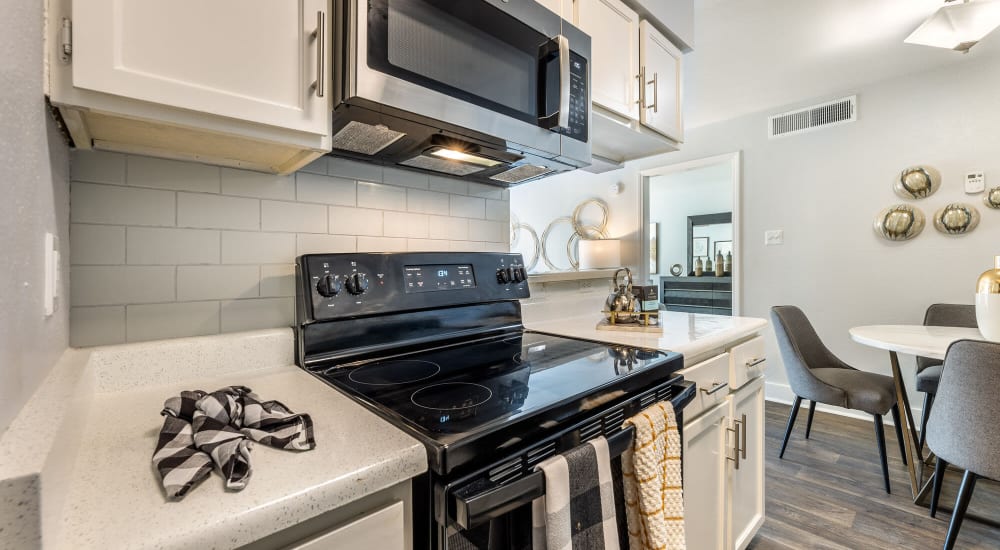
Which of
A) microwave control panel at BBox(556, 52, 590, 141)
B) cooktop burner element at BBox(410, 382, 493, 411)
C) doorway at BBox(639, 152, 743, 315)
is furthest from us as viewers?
doorway at BBox(639, 152, 743, 315)

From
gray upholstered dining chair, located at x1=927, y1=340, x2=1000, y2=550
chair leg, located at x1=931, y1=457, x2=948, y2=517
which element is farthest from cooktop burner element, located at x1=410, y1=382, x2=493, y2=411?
chair leg, located at x1=931, y1=457, x2=948, y2=517

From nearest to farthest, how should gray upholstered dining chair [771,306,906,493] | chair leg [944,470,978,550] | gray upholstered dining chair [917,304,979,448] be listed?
1. chair leg [944,470,978,550]
2. gray upholstered dining chair [771,306,906,493]
3. gray upholstered dining chair [917,304,979,448]

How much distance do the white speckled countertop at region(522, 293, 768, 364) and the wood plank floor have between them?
94 cm

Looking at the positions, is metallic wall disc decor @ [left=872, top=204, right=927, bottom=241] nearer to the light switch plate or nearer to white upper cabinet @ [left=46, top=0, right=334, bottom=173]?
the light switch plate

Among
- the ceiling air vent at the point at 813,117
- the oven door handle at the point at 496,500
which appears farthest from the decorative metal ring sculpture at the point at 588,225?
the oven door handle at the point at 496,500

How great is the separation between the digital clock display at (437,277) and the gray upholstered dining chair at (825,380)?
2.06 metres

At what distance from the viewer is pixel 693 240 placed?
7074 millimetres

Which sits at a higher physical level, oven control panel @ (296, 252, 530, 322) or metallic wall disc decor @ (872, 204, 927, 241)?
metallic wall disc decor @ (872, 204, 927, 241)

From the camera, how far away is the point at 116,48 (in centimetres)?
65

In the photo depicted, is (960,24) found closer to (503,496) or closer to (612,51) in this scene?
(612,51)

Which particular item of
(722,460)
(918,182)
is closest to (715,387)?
(722,460)

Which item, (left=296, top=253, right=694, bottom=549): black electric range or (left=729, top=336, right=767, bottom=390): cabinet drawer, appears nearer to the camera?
(left=296, top=253, right=694, bottom=549): black electric range

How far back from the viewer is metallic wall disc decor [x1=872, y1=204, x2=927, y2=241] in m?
2.91

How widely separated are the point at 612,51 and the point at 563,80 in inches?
20.7
